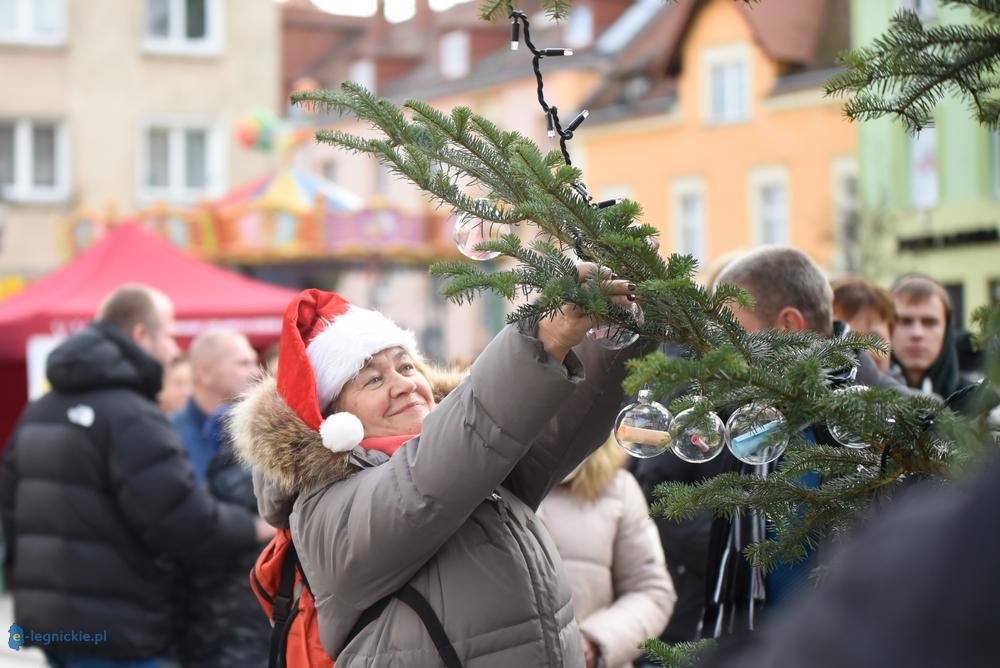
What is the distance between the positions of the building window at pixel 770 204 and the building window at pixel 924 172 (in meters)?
4.67

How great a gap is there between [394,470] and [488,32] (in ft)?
126

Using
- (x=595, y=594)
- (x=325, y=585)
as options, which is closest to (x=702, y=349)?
(x=325, y=585)

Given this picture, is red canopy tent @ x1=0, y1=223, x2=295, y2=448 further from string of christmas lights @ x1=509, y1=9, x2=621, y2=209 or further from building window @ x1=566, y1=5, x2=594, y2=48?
building window @ x1=566, y1=5, x2=594, y2=48

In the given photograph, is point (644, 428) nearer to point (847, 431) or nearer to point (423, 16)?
point (847, 431)

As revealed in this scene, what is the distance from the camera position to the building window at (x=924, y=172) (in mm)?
24547

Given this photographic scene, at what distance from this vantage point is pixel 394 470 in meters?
2.83

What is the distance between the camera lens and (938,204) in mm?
24484

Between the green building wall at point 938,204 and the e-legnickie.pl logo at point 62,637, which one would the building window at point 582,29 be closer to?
the green building wall at point 938,204

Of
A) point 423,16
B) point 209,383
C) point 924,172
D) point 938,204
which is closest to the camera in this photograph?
point 209,383

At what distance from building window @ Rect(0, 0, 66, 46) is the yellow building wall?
11.9m

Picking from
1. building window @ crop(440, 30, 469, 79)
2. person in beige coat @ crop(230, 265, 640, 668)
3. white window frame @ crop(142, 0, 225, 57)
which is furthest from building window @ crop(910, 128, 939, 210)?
person in beige coat @ crop(230, 265, 640, 668)

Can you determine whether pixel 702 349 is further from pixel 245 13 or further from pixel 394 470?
pixel 245 13

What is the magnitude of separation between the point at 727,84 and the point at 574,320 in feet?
96.0

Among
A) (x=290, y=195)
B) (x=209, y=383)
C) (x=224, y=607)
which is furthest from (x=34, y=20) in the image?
(x=224, y=607)
